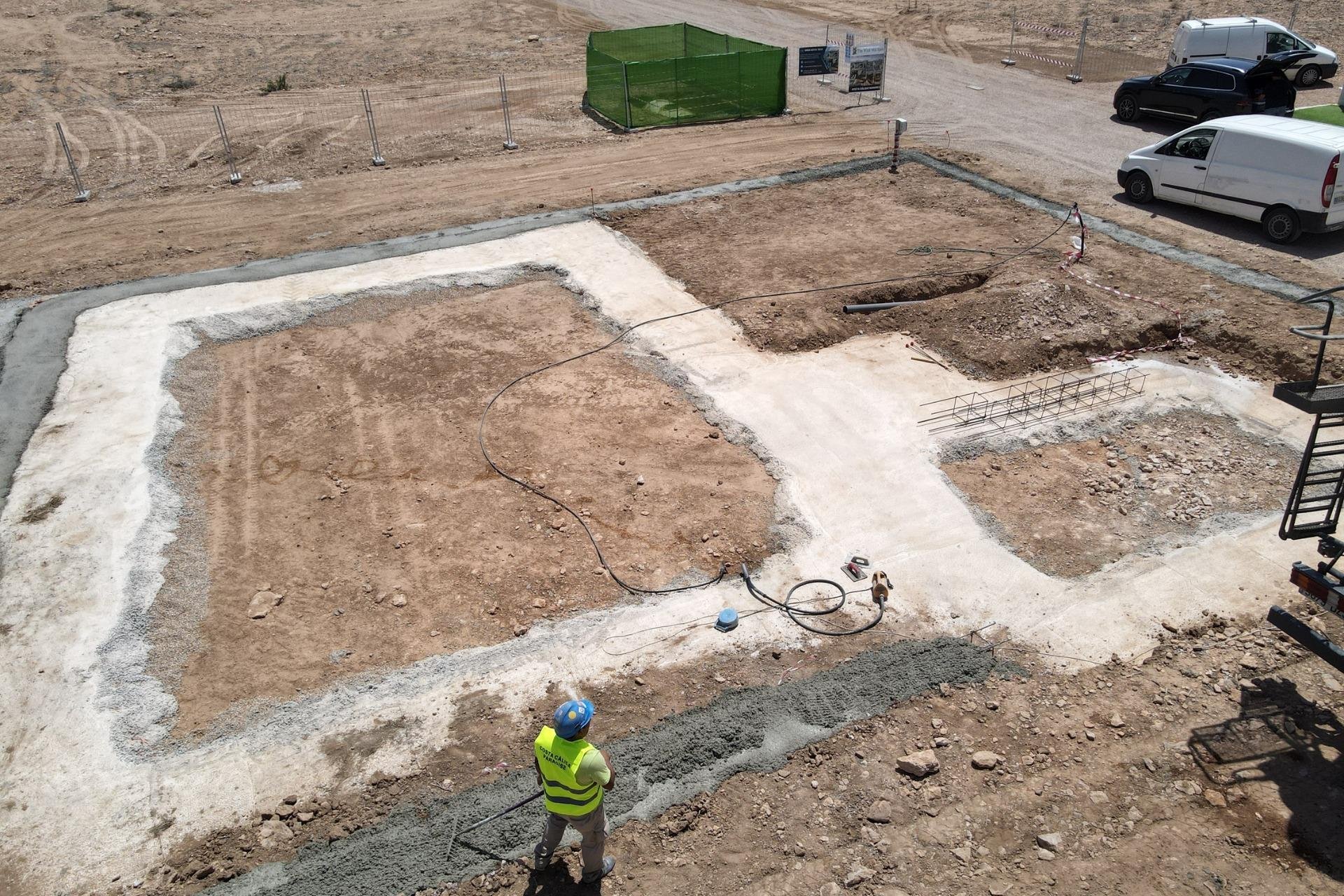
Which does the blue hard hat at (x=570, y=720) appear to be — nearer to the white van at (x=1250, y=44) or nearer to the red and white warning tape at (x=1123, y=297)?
the red and white warning tape at (x=1123, y=297)

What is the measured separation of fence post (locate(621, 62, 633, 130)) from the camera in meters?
24.8

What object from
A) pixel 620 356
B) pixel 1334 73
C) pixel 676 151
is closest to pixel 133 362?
pixel 620 356

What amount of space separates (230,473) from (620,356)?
223 inches

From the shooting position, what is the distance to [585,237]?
1786cm

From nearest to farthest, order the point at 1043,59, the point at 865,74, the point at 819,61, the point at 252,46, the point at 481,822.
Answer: the point at 481,822
the point at 865,74
the point at 819,61
the point at 1043,59
the point at 252,46

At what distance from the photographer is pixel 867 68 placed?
27.0 metres

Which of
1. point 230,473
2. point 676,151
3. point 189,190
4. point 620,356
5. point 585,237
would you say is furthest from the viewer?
point 676,151

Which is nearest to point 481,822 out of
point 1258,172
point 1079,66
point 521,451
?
point 521,451

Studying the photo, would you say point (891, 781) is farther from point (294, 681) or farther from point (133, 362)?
point (133, 362)

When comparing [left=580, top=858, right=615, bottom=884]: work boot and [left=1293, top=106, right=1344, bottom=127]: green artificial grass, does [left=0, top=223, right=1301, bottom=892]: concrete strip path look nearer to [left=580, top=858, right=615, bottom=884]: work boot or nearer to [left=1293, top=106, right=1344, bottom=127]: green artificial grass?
[left=580, top=858, right=615, bottom=884]: work boot

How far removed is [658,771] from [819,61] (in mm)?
27016

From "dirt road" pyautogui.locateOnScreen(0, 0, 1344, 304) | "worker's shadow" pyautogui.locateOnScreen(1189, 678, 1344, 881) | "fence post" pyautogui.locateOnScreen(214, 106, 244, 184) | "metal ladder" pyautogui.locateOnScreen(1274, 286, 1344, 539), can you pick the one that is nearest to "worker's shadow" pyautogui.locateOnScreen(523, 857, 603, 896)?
"worker's shadow" pyautogui.locateOnScreen(1189, 678, 1344, 881)

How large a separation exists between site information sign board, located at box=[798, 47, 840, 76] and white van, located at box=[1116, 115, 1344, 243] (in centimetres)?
1296

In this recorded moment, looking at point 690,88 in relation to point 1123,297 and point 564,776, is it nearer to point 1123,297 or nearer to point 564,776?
point 1123,297
